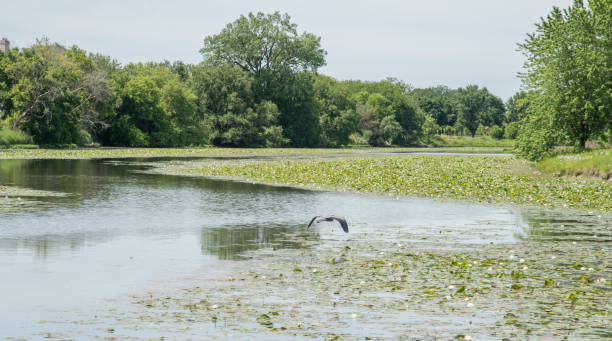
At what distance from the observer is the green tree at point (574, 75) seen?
45.5 m

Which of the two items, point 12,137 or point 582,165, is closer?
point 582,165

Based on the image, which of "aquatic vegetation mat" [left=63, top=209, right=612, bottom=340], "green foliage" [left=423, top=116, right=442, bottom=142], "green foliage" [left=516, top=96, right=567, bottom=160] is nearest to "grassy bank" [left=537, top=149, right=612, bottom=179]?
"green foliage" [left=516, top=96, right=567, bottom=160]

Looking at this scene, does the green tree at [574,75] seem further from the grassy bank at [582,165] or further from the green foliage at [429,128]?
the green foliage at [429,128]

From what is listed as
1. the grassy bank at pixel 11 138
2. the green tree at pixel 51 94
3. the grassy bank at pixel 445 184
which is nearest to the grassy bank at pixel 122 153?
the green tree at pixel 51 94

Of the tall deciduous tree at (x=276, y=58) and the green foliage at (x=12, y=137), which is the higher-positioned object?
the tall deciduous tree at (x=276, y=58)

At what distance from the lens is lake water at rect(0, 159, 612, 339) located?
422 inches

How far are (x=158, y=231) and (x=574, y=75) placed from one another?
37.2m

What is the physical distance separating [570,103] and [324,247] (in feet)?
115

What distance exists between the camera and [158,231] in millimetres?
18062

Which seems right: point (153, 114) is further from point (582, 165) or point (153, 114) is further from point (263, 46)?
point (582, 165)

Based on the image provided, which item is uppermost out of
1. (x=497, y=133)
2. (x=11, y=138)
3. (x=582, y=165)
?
(x=497, y=133)

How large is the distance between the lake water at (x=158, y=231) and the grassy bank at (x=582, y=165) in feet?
51.8

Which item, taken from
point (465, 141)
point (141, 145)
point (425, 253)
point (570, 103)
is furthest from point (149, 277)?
point (465, 141)

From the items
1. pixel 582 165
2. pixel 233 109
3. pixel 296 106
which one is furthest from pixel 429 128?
pixel 582 165
